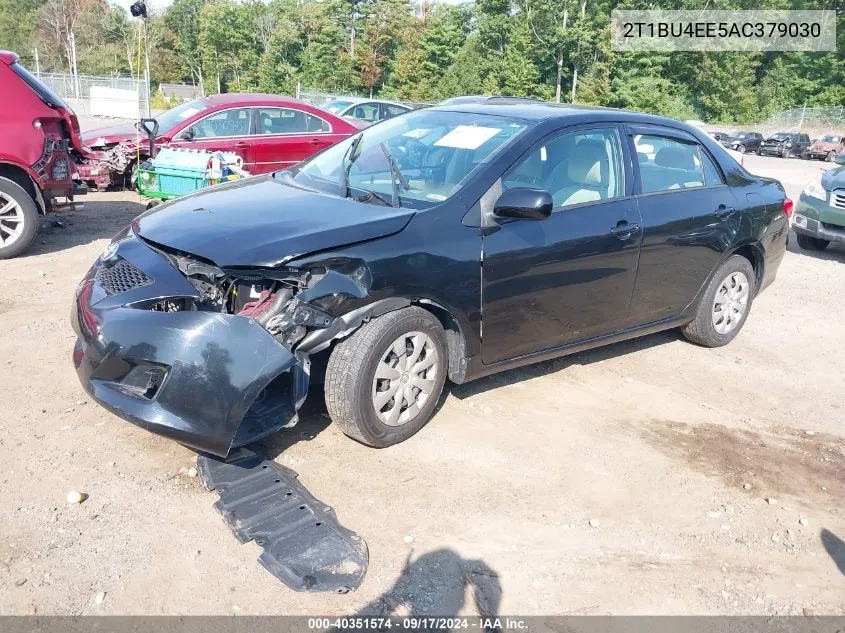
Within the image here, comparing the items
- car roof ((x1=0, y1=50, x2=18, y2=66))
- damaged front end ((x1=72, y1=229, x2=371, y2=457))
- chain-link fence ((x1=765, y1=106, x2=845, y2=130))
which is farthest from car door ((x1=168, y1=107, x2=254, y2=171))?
chain-link fence ((x1=765, y1=106, x2=845, y2=130))

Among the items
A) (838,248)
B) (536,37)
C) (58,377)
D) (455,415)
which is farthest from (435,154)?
(536,37)

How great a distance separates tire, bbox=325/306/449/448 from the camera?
371 centimetres

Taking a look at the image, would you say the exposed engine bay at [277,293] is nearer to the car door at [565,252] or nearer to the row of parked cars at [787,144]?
the car door at [565,252]

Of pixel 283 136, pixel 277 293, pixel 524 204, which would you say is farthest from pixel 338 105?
pixel 277 293

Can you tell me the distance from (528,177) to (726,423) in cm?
203

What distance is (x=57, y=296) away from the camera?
247 inches

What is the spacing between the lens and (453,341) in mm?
4156

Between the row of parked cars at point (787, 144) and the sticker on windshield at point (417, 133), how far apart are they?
3530 cm

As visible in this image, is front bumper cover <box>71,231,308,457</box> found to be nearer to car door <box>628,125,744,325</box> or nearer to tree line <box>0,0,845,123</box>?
car door <box>628,125,744,325</box>

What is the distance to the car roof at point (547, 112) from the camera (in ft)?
15.4

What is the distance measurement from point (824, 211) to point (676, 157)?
17.4 ft

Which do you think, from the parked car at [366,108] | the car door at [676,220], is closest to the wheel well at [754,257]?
the car door at [676,220]

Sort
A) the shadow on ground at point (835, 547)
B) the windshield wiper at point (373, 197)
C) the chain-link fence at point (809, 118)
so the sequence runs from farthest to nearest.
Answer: the chain-link fence at point (809, 118) < the windshield wiper at point (373, 197) < the shadow on ground at point (835, 547)

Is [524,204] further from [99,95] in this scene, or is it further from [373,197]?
[99,95]
